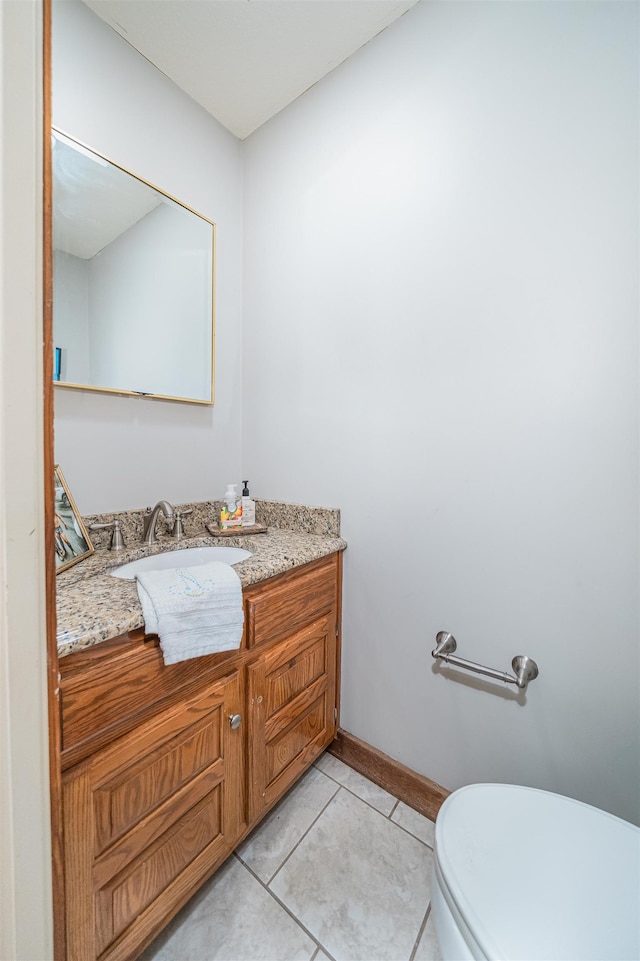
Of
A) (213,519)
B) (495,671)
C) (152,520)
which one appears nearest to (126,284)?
(152,520)

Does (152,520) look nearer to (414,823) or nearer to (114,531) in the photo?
(114,531)

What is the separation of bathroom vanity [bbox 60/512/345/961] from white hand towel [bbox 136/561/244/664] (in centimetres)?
5

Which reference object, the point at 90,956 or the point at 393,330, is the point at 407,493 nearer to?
the point at 393,330

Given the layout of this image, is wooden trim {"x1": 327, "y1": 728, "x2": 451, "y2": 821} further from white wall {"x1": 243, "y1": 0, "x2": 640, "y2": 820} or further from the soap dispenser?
the soap dispenser

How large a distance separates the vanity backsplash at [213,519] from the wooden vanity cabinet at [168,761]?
24 centimetres

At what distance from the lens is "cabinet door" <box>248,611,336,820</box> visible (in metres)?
0.99

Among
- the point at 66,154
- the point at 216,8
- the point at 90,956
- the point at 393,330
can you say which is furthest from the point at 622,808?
the point at 216,8

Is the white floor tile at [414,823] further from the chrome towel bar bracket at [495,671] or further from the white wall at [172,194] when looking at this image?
the white wall at [172,194]

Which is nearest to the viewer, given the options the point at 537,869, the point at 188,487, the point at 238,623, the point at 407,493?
the point at 537,869

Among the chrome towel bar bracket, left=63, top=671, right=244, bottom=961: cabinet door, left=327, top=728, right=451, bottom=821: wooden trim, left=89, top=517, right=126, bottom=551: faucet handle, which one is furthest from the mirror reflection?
left=327, top=728, right=451, bottom=821: wooden trim

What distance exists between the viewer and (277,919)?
895 mm

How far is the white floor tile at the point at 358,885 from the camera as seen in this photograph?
33.9 inches

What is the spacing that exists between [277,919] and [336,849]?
0.73ft

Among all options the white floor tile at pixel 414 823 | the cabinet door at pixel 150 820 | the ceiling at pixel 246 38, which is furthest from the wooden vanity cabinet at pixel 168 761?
the ceiling at pixel 246 38
